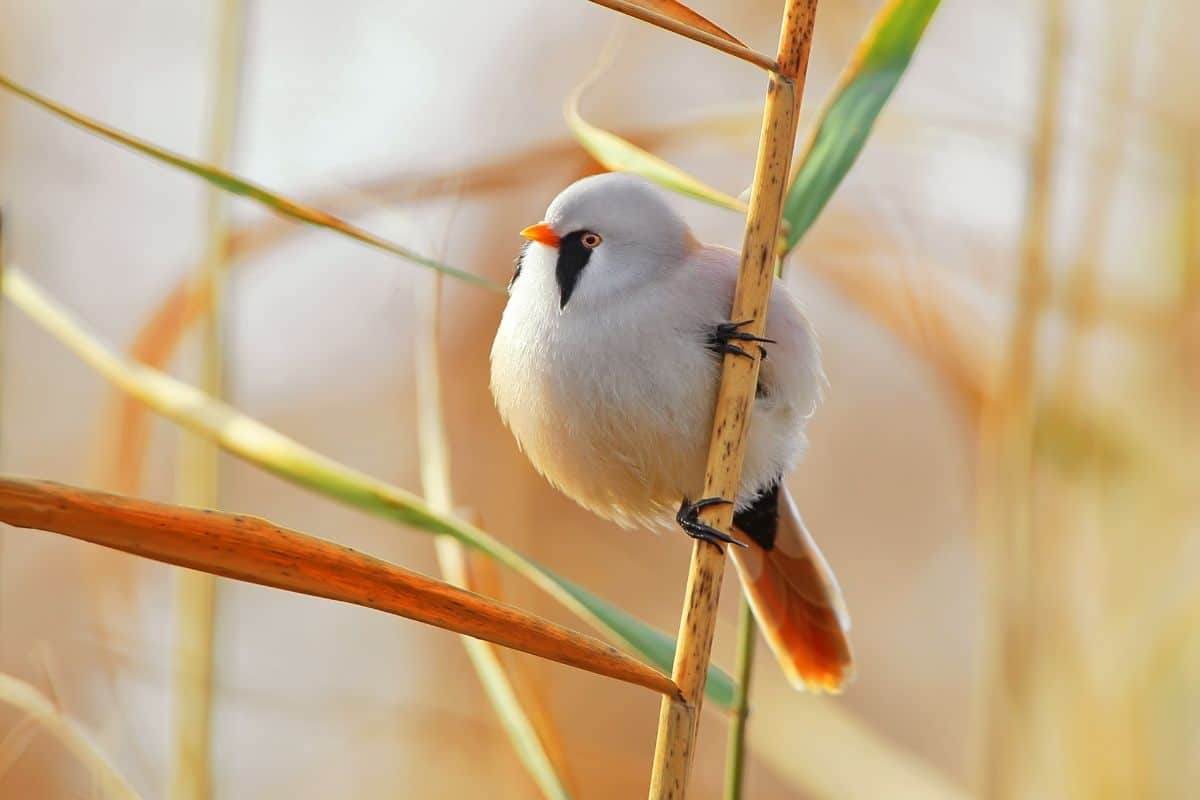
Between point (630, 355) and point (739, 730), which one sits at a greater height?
point (630, 355)

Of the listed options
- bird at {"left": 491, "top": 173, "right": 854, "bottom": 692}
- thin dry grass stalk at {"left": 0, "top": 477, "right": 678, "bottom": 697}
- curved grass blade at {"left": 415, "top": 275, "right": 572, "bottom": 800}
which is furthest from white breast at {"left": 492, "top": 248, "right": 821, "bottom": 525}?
thin dry grass stalk at {"left": 0, "top": 477, "right": 678, "bottom": 697}

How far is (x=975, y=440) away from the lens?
2.07 m

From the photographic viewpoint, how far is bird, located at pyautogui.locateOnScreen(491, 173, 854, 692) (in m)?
1.43

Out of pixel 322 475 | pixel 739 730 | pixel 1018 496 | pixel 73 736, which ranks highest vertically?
pixel 1018 496

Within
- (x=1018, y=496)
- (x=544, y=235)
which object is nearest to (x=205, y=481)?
(x=544, y=235)

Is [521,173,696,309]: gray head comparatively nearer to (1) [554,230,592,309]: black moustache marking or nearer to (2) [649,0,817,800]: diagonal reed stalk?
(1) [554,230,592,309]: black moustache marking

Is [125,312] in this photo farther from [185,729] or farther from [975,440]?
[975,440]

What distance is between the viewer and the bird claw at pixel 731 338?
1.20 metres

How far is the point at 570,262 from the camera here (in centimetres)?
150

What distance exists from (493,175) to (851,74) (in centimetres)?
55

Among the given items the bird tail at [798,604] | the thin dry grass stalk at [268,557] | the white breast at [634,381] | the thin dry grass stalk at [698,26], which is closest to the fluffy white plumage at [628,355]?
the white breast at [634,381]

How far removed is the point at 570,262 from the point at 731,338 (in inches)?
12.1

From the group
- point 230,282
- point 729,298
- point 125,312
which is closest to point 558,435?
point 729,298

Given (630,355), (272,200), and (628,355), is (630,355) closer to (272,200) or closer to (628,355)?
(628,355)
